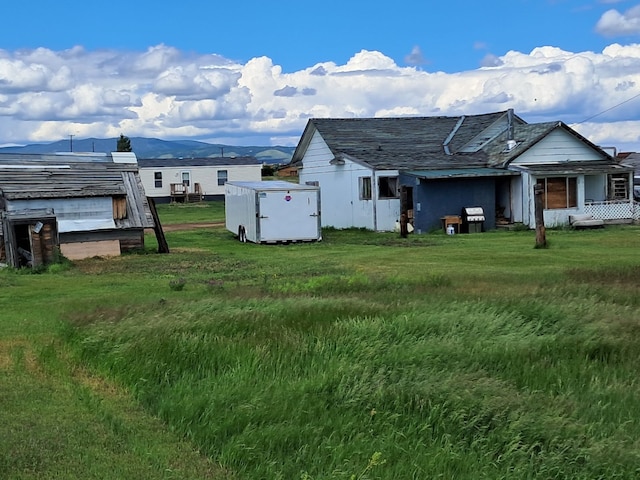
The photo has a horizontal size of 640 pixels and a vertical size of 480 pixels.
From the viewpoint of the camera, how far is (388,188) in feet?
105

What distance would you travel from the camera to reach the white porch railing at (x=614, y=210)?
3259cm

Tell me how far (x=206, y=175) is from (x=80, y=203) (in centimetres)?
3585

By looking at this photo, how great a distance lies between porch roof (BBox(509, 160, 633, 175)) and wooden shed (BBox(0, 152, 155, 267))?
1465cm

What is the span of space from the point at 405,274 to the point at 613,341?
719cm

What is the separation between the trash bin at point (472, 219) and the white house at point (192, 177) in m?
29.5

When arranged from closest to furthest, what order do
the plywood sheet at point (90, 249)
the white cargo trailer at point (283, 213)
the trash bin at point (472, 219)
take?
1. the plywood sheet at point (90, 249)
2. the white cargo trailer at point (283, 213)
3. the trash bin at point (472, 219)

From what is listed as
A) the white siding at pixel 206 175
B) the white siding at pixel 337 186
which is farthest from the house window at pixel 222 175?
the white siding at pixel 337 186

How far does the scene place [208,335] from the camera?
921 cm

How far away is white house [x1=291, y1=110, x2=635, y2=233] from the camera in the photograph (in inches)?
1228

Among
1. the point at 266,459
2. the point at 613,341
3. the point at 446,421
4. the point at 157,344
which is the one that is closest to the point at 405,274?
the point at 613,341

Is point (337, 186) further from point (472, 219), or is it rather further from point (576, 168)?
point (576, 168)

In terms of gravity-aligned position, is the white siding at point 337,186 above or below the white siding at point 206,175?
below

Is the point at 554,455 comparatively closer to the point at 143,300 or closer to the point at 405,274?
the point at 143,300

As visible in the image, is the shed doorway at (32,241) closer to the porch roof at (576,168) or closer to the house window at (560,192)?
the porch roof at (576,168)
